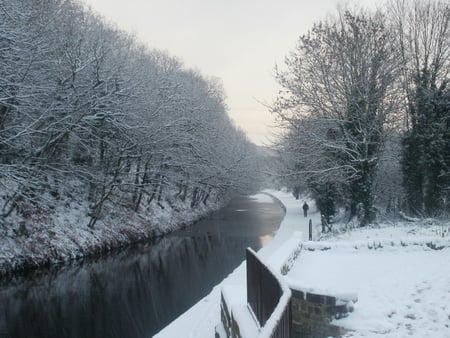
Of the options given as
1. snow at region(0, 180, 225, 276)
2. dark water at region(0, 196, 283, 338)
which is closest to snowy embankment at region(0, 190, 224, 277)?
→ snow at region(0, 180, 225, 276)

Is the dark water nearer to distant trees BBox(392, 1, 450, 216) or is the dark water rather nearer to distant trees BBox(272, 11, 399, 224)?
distant trees BBox(272, 11, 399, 224)

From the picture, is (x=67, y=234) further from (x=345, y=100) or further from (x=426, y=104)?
(x=426, y=104)

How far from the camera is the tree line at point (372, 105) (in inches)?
787

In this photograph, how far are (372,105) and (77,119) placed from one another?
13.9m

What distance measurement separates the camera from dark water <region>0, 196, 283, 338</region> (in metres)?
11.7

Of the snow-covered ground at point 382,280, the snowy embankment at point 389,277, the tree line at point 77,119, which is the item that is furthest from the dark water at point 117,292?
the snowy embankment at point 389,277

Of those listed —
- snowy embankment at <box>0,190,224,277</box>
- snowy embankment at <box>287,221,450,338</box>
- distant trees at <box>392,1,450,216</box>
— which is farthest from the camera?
distant trees at <box>392,1,450,216</box>

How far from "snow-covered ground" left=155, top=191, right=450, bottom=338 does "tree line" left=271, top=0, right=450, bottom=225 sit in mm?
5686

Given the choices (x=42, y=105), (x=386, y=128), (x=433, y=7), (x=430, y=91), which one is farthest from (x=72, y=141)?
(x=433, y=7)

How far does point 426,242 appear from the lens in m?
11.6

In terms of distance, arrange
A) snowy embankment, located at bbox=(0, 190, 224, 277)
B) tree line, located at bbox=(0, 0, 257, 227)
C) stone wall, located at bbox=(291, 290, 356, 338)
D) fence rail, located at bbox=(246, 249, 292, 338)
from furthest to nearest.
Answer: tree line, located at bbox=(0, 0, 257, 227) → snowy embankment, located at bbox=(0, 190, 224, 277) → stone wall, located at bbox=(291, 290, 356, 338) → fence rail, located at bbox=(246, 249, 292, 338)

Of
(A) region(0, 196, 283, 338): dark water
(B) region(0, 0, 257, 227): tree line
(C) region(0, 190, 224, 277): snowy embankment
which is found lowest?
(A) region(0, 196, 283, 338): dark water

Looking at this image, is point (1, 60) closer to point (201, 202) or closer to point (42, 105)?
point (42, 105)

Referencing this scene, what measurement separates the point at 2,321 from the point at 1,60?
9.85 metres
